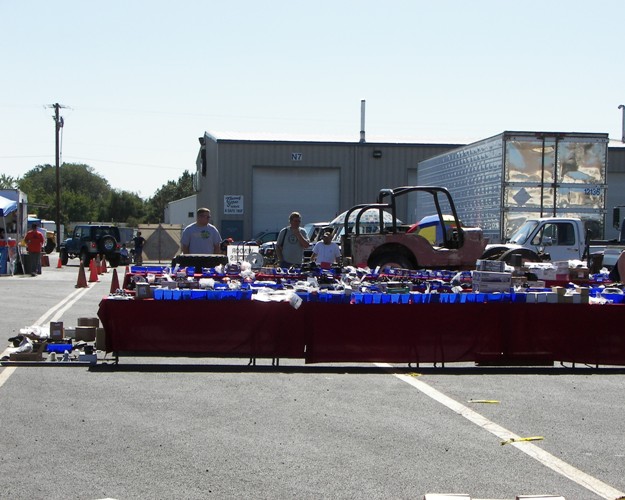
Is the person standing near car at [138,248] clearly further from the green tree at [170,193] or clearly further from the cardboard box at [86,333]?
the green tree at [170,193]

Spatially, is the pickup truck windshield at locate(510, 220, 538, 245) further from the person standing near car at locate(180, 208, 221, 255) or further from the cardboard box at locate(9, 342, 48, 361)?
the cardboard box at locate(9, 342, 48, 361)

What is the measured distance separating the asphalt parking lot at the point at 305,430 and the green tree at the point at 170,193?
131715 millimetres

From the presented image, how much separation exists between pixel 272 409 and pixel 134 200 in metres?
129

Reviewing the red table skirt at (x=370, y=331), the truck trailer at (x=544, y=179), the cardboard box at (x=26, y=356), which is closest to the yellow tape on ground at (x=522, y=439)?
the red table skirt at (x=370, y=331)

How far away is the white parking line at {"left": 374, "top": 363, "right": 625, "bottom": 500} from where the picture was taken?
6.02m

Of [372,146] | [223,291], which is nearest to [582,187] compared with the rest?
[223,291]

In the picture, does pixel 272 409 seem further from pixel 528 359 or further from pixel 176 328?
pixel 528 359

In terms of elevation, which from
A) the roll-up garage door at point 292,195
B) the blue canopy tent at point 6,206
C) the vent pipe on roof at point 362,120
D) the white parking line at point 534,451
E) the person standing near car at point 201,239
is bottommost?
the white parking line at point 534,451

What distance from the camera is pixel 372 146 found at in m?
49.7

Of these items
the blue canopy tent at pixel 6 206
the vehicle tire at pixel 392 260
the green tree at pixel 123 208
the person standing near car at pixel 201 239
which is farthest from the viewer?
the green tree at pixel 123 208

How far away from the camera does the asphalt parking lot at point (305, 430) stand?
19.8 feet

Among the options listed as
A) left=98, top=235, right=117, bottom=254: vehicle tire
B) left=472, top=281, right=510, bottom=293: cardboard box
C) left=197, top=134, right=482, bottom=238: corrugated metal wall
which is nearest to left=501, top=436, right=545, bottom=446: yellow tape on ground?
left=472, top=281, right=510, bottom=293: cardboard box

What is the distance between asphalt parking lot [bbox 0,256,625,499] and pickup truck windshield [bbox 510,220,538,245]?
36.0 feet

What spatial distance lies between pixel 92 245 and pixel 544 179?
2480 cm
